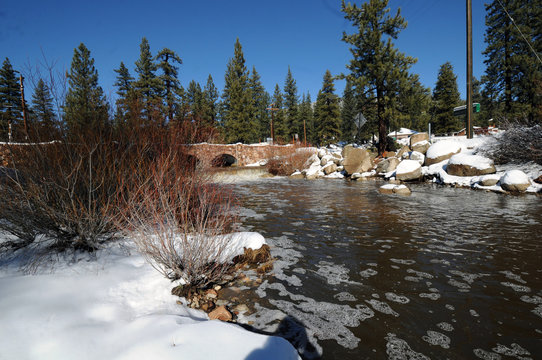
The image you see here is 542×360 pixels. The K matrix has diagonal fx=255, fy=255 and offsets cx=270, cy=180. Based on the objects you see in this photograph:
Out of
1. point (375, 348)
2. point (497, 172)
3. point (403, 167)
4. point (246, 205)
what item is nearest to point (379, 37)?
point (403, 167)

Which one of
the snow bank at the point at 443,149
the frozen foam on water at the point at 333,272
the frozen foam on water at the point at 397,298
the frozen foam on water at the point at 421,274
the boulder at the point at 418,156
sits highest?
the snow bank at the point at 443,149

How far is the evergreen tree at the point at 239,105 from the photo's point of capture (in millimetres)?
38688

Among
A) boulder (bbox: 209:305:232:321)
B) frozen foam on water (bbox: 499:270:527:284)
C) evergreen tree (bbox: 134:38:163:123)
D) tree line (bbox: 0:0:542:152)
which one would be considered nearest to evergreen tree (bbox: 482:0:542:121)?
tree line (bbox: 0:0:542:152)

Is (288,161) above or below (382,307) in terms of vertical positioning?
above

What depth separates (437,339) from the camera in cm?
249

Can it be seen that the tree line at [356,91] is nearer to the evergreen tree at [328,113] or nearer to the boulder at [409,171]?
the evergreen tree at [328,113]

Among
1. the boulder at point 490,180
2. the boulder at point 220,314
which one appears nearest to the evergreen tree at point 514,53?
the boulder at point 490,180

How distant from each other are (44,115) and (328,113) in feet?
140

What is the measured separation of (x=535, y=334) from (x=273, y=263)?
317 cm

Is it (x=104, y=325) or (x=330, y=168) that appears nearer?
(x=104, y=325)

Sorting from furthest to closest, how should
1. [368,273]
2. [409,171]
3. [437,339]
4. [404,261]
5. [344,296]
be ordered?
[409,171] < [404,261] < [368,273] < [344,296] < [437,339]

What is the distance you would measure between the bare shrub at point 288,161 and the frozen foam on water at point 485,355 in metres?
18.4

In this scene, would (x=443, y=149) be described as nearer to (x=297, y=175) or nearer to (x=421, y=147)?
(x=421, y=147)

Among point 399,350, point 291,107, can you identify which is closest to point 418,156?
point 399,350
